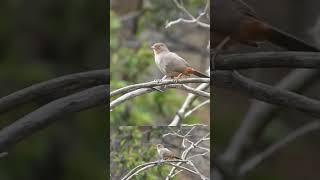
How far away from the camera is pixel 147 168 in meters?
3.16

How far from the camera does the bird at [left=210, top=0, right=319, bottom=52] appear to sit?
2.99m

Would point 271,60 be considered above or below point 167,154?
above

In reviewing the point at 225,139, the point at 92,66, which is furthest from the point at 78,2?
the point at 225,139

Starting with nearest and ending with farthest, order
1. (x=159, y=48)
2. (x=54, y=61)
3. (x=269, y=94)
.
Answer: (x=269, y=94)
(x=54, y=61)
(x=159, y=48)

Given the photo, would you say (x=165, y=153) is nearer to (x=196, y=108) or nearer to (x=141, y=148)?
(x=141, y=148)

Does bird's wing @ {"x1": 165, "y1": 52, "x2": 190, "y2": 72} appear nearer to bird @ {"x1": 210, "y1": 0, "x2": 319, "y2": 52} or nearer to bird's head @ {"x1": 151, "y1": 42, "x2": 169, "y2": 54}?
bird's head @ {"x1": 151, "y1": 42, "x2": 169, "y2": 54}

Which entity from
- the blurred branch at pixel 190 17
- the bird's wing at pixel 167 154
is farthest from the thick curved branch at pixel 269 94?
the bird's wing at pixel 167 154

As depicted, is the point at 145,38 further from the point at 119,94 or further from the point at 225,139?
the point at 225,139

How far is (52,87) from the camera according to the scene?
9.96 feet

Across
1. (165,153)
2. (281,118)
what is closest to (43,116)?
(165,153)

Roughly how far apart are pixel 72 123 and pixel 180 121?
20.9 inches

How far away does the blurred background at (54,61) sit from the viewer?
308cm

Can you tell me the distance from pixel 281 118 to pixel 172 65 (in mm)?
591

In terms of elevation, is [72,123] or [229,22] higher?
[229,22]
